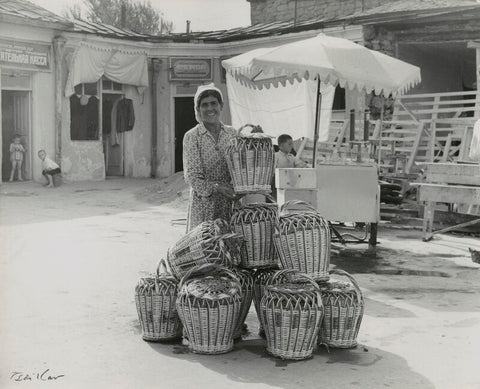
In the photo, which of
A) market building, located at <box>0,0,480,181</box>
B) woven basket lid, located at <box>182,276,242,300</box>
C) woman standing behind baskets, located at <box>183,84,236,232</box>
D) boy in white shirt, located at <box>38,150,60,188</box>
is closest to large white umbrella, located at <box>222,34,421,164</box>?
woman standing behind baskets, located at <box>183,84,236,232</box>

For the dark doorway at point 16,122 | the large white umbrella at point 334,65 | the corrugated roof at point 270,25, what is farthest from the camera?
the dark doorway at point 16,122

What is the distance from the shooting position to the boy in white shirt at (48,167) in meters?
17.1

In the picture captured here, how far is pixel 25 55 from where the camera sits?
56.1 feet

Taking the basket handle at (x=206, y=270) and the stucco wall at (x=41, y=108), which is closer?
the basket handle at (x=206, y=270)

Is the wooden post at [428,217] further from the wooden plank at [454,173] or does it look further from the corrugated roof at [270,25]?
the corrugated roof at [270,25]

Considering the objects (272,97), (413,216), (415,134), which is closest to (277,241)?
(413,216)

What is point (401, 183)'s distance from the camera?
13.4 m

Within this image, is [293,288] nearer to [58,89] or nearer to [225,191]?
[225,191]

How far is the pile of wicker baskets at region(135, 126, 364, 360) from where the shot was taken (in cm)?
468

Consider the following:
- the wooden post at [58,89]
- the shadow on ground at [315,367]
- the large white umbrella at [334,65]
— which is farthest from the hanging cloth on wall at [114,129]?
the shadow on ground at [315,367]

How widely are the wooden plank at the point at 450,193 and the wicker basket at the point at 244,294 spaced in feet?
16.9

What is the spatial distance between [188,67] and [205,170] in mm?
15505
